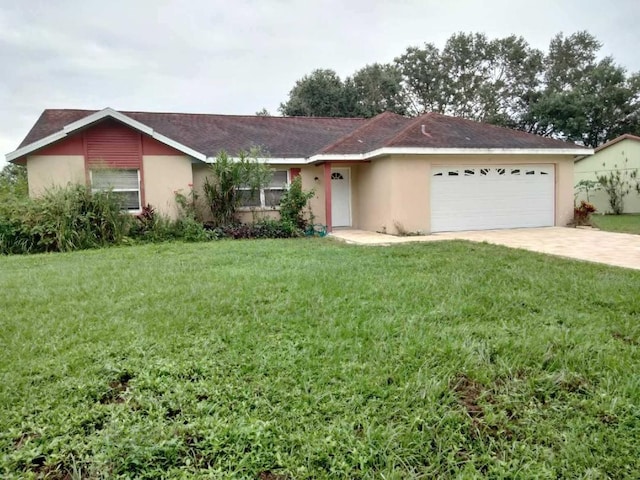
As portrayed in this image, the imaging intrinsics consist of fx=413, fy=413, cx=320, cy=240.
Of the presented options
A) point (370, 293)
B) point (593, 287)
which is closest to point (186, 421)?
point (370, 293)

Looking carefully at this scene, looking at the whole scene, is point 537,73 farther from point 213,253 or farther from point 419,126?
point 213,253

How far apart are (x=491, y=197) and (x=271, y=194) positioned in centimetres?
735

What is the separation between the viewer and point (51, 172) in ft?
39.0

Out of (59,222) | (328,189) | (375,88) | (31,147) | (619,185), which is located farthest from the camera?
(375,88)

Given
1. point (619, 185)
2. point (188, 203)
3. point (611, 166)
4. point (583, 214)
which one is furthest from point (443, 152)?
point (611, 166)

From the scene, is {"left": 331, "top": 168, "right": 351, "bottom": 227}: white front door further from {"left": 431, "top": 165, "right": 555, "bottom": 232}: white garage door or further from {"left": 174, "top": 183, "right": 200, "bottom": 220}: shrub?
{"left": 174, "top": 183, "right": 200, "bottom": 220}: shrub

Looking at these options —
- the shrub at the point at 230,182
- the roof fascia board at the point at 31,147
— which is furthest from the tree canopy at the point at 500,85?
the roof fascia board at the point at 31,147

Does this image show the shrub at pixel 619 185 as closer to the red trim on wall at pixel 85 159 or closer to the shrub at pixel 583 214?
the shrub at pixel 583 214

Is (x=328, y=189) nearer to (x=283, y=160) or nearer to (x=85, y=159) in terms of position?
(x=283, y=160)

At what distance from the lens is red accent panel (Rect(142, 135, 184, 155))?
491 inches

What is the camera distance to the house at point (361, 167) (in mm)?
12055

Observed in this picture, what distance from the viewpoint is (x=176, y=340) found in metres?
3.61

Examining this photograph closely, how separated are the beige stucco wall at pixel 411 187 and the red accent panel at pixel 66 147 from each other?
29.2ft

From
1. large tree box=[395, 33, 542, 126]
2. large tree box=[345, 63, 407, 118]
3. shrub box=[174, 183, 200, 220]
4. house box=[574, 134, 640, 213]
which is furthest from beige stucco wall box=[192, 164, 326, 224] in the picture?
large tree box=[395, 33, 542, 126]
